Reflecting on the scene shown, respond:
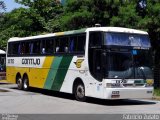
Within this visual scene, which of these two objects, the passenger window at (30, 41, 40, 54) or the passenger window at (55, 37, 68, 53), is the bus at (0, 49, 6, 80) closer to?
the passenger window at (30, 41, 40, 54)

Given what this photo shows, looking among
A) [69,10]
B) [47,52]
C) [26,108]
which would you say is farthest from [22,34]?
[26,108]

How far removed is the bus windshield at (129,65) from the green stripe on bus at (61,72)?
9.85 ft

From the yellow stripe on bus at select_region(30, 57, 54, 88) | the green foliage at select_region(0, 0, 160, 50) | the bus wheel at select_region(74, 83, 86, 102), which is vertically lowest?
the bus wheel at select_region(74, 83, 86, 102)

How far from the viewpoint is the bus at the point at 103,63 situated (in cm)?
1714

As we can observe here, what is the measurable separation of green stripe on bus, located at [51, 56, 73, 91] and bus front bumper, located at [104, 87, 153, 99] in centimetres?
343

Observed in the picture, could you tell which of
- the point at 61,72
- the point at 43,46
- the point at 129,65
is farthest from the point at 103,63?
the point at 43,46

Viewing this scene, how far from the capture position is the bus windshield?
1714cm

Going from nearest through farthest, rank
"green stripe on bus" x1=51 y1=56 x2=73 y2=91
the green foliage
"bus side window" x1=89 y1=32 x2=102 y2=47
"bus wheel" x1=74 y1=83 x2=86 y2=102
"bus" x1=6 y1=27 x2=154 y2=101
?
"bus" x1=6 y1=27 x2=154 y2=101 < "bus side window" x1=89 y1=32 x2=102 y2=47 < "bus wheel" x1=74 y1=83 x2=86 y2=102 < "green stripe on bus" x1=51 y1=56 x2=73 y2=91 < the green foliage

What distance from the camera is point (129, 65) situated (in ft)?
57.3

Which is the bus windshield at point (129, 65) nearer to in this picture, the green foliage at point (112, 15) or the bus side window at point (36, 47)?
the green foliage at point (112, 15)

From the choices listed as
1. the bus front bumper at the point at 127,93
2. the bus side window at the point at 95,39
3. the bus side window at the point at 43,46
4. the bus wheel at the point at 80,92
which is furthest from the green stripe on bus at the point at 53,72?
the bus front bumper at the point at 127,93

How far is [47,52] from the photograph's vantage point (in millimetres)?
22188

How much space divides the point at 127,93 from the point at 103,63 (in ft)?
4.83

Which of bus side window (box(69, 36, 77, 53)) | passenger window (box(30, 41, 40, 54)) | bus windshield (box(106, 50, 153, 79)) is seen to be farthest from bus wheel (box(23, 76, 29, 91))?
bus windshield (box(106, 50, 153, 79))
